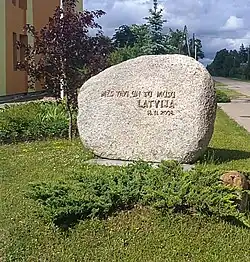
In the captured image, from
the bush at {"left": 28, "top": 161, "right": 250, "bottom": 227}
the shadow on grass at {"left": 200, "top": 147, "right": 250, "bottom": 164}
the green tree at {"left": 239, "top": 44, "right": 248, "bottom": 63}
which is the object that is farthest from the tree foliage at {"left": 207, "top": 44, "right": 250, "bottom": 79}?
the bush at {"left": 28, "top": 161, "right": 250, "bottom": 227}

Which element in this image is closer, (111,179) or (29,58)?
(111,179)

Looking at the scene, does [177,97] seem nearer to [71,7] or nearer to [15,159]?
[15,159]

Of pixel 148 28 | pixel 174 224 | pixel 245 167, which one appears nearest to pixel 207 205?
pixel 174 224

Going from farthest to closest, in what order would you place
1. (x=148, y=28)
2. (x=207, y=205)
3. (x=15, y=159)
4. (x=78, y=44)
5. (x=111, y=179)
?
(x=148, y=28), (x=78, y=44), (x=15, y=159), (x=111, y=179), (x=207, y=205)

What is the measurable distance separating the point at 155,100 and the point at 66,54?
410 centimetres

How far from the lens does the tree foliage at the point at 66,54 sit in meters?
11.8

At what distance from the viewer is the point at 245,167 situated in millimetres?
8055

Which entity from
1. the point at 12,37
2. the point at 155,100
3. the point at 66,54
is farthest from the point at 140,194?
the point at 12,37

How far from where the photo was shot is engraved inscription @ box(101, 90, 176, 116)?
8094mm

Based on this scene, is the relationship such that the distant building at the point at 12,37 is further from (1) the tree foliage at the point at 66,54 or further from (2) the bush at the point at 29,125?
(1) the tree foliage at the point at 66,54

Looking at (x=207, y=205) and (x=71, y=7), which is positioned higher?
(x=71, y=7)

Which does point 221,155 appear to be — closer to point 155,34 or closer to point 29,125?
point 29,125

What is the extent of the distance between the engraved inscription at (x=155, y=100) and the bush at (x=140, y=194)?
7.06 ft

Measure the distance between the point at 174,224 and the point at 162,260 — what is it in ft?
1.88
